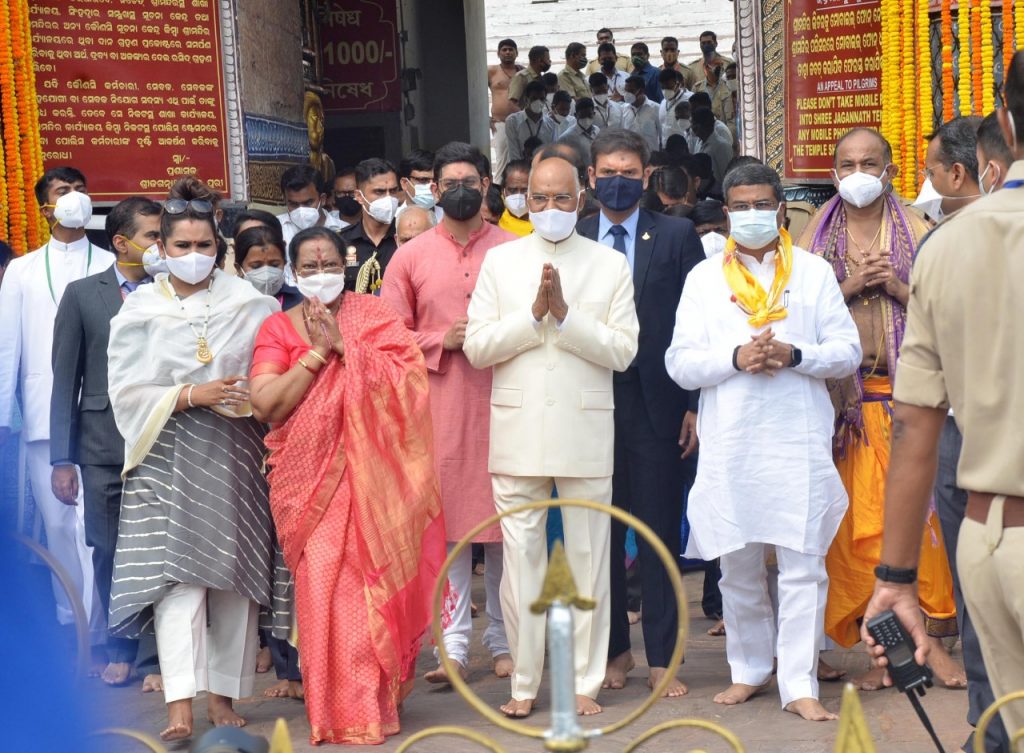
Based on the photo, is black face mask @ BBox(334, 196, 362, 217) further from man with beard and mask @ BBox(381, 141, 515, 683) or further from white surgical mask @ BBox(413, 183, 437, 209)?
man with beard and mask @ BBox(381, 141, 515, 683)

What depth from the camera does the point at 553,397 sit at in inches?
221

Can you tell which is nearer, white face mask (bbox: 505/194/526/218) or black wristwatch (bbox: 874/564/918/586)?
black wristwatch (bbox: 874/564/918/586)

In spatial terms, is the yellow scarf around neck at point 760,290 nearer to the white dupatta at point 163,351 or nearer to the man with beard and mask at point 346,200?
the white dupatta at point 163,351

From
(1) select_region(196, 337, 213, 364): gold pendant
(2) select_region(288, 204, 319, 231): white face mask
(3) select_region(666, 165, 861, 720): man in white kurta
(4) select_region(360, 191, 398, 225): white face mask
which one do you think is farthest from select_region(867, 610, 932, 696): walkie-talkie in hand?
(2) select_region(288, 204, 319, 231): white face mask

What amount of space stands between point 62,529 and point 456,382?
197 cm

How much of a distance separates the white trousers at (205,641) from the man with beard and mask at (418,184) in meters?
2.36

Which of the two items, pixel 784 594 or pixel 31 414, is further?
pixel 31 414

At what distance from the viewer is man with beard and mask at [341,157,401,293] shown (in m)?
7.30

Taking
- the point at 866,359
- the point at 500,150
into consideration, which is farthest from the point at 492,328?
the point at 500,150

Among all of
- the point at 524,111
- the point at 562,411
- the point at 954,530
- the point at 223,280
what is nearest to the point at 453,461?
the point at 562,411

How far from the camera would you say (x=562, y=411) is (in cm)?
560

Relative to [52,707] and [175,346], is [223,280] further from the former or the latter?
[52,707]

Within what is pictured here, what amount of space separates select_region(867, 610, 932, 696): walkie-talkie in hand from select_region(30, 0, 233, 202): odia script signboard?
21.7 ft

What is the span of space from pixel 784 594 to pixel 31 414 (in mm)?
3412
